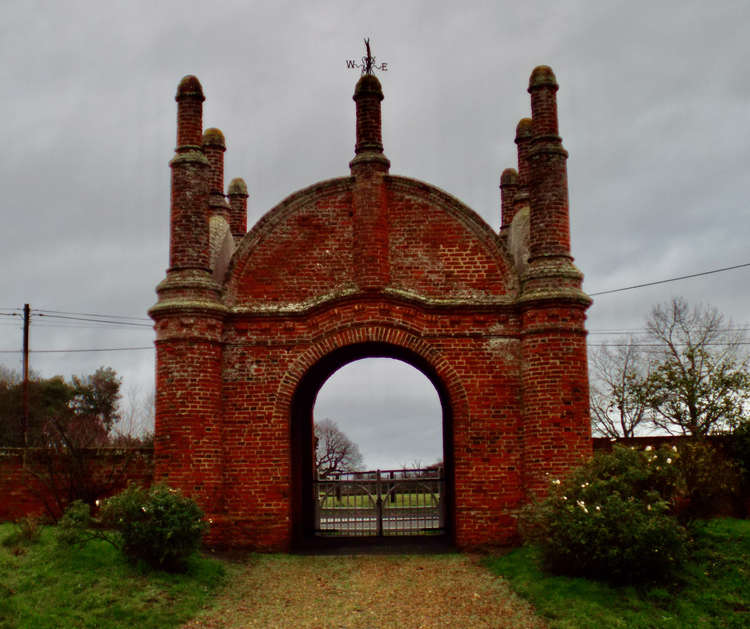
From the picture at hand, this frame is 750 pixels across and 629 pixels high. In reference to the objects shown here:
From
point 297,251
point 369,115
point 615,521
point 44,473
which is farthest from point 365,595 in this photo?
point 369,115

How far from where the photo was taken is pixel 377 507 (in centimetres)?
1587

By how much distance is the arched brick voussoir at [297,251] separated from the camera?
14.1m

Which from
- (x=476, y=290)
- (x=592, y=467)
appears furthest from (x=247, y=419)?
(x=592, y=467)

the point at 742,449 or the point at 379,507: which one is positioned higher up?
the point at 742,449

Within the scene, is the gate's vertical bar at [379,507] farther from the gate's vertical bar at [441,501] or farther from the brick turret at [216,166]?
the brick turret at [216,166]

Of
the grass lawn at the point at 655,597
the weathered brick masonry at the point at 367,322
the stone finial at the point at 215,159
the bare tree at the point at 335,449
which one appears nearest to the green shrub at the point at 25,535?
the weathered brick masonry at the point at 367,322

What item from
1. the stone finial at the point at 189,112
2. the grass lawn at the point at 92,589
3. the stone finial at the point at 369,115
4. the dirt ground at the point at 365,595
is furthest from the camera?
the stone finial at the point at 369,115

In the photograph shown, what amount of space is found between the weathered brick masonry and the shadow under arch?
63 cm

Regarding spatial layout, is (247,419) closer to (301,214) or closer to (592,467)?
(301,214)

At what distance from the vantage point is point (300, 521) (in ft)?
50.8

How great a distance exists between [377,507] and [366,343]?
13.2ft

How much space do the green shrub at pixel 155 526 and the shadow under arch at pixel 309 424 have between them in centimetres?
314

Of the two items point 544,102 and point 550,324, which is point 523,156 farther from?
point 550,324

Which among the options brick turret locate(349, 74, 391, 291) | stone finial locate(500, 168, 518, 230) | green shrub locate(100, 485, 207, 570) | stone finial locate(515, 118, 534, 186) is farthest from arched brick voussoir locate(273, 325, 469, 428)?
stone finial locate(500, 168, 518, 230)
